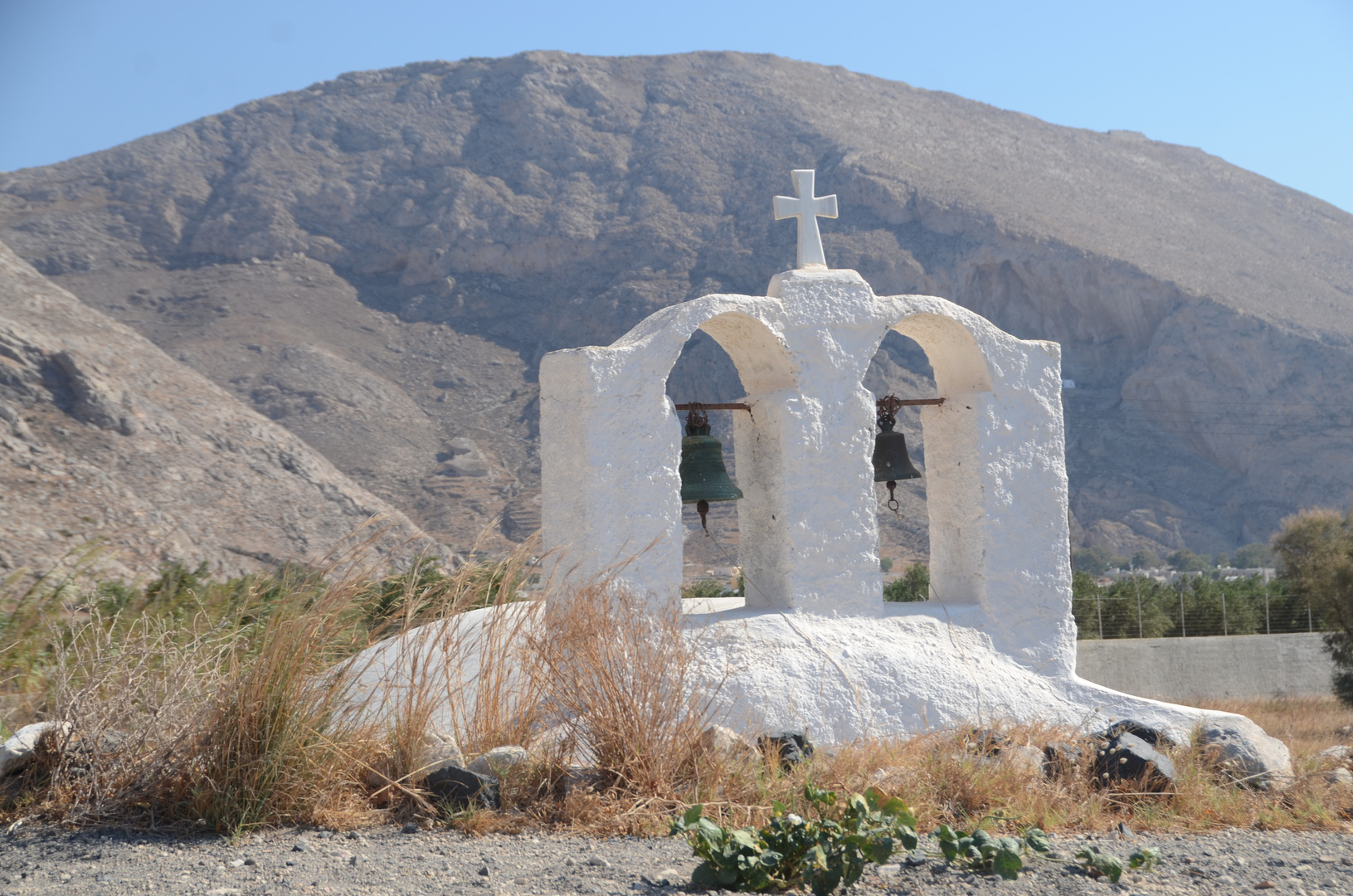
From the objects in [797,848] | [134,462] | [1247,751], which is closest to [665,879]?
[797,848]

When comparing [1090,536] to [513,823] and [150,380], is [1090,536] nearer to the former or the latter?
[150,380]

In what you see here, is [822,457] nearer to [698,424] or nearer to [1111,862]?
[698,424]

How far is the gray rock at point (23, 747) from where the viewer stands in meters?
4.22

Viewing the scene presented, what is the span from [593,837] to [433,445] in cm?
4296

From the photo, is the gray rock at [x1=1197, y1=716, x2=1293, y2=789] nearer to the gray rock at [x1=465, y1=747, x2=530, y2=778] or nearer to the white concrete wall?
the gray rock at [x1=465, y1=747, x2=530, y2=778]

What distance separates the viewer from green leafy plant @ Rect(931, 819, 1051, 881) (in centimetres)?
349

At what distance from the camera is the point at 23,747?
168 inches

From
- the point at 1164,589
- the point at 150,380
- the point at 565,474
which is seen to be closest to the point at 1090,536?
the point at 1164,589

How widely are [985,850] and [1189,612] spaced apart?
18777 millimetres

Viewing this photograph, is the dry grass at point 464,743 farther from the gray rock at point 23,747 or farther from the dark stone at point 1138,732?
the dark stone at point 1138,732

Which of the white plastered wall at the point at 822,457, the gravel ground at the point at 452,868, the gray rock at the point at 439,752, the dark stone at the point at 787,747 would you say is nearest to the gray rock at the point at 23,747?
the gravel ground at the point at 452,868

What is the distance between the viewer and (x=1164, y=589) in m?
21.7

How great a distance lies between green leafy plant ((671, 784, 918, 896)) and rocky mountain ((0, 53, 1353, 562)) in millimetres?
33536

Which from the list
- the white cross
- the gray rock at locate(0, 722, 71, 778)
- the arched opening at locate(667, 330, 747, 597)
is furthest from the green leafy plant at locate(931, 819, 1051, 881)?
the arched opening at locate(667, 330, 747, 597)
